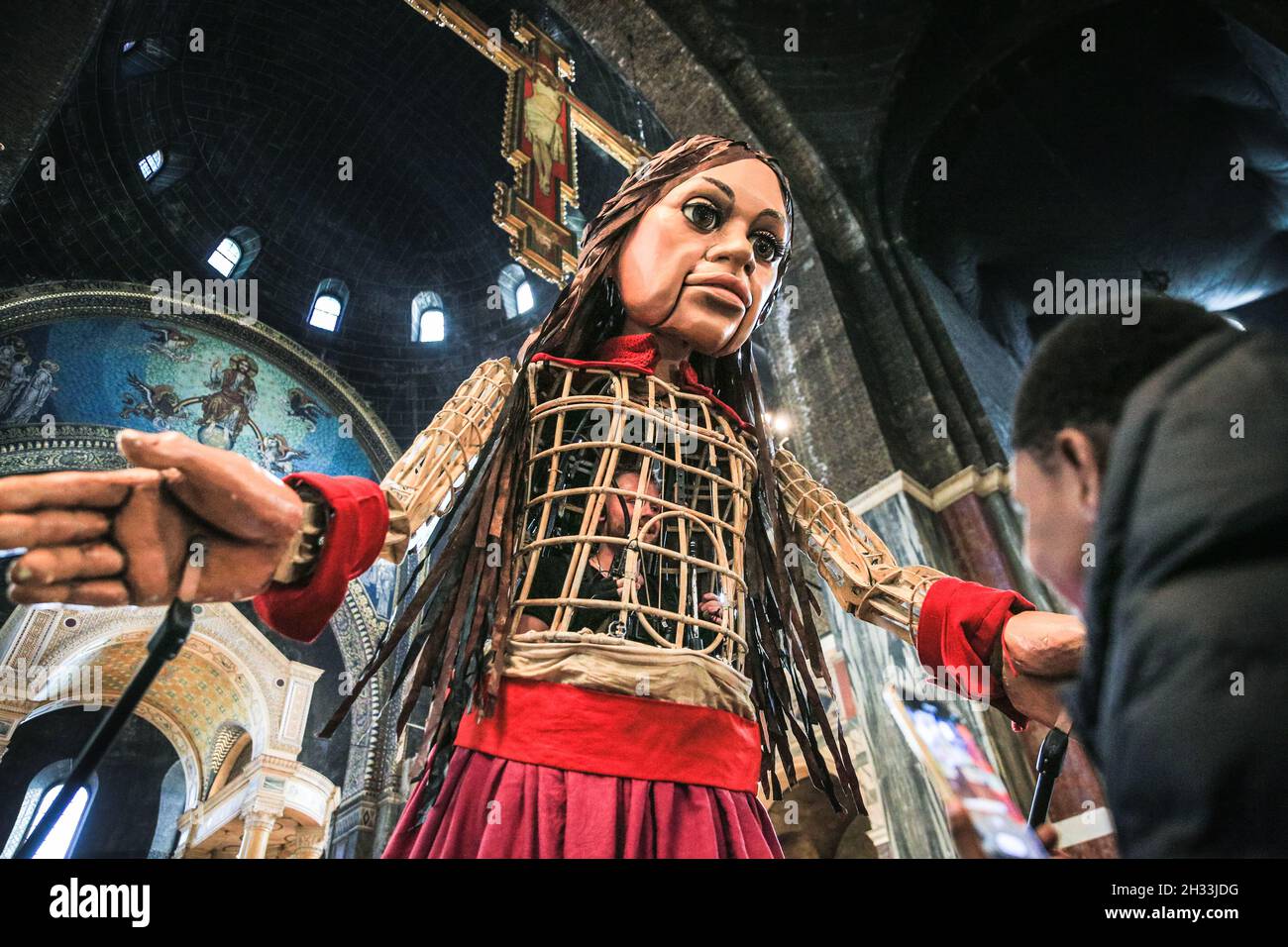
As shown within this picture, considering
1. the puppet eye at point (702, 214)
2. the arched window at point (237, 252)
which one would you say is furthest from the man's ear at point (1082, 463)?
the arched window at point (237, 252)

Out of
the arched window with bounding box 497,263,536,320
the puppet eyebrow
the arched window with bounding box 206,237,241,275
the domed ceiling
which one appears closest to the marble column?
the domed ceiling

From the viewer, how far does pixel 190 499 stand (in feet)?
3.06

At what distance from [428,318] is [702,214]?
11.7 m

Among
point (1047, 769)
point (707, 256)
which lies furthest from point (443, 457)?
point (1047, 769)

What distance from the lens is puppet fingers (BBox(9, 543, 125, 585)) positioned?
80 cm

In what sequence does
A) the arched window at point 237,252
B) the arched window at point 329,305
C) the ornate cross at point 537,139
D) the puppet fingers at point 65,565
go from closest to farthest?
the puppet fingers at point 65,565, the ornate cross at point 537,139, the arched window at point 237,252, the arched window at point 329,305

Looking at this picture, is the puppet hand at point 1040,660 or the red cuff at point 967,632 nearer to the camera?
the puppet hand at point 1040,660

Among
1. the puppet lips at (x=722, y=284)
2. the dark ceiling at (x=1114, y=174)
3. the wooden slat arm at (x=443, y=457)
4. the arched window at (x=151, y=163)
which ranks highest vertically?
the arched window at (x=151, y=163)

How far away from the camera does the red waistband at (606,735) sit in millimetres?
1148

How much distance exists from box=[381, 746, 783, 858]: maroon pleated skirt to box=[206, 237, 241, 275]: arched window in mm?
11945

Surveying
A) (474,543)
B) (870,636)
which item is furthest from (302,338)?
(474,543)

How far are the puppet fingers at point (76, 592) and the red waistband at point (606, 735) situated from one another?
57 cm

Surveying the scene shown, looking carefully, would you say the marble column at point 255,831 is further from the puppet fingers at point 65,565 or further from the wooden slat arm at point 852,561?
the puppet fingers at point 65,565

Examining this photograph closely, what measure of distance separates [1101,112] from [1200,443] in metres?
7.87
